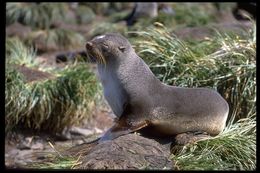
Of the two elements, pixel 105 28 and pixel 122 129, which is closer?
pixel 122 129

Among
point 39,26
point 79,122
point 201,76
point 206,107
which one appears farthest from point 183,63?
point 39,26

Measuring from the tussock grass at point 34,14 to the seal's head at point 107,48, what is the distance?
14120mm

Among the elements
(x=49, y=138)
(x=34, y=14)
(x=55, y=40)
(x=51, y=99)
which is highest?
(x=34, y=14)

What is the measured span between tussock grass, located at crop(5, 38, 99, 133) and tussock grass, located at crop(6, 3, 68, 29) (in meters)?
9.90

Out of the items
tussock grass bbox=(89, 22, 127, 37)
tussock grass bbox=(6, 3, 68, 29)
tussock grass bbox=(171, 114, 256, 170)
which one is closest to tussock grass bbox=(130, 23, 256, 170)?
tussock grass bbox=(171, 114, 256, 170)

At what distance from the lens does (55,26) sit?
19.4 m

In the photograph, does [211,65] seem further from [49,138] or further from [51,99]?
[49,138]

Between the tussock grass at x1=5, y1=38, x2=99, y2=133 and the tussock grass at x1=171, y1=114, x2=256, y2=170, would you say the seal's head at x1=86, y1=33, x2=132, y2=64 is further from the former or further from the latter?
the tussock grass at x1=5, y1=38, x2=99, y2=133

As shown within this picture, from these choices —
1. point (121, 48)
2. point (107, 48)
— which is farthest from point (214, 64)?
point (107, 48)

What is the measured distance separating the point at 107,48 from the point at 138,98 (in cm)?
54

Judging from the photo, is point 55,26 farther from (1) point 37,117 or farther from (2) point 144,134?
(2) point 144,134

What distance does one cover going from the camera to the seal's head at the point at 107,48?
15.8ft

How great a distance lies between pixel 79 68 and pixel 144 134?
15.0 ft

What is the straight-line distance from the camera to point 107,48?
4840 millimetres
